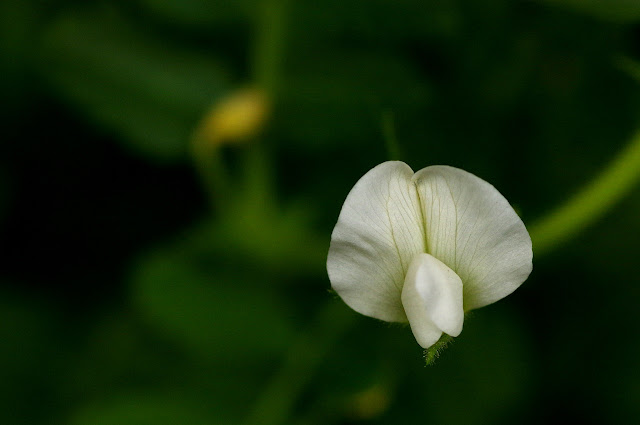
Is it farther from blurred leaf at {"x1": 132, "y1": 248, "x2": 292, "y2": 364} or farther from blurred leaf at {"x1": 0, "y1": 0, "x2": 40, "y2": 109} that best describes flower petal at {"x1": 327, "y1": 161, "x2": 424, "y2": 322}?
blurred leaf at {"x1": 0, "y1": 0, "x2": 40, "y2": 109}

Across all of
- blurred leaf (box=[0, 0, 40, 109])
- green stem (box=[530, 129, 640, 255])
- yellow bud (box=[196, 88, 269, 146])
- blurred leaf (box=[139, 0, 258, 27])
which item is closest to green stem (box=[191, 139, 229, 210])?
yellow bud (box=[196, 88, 269, 146])

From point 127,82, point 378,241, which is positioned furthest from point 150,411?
point 378,241

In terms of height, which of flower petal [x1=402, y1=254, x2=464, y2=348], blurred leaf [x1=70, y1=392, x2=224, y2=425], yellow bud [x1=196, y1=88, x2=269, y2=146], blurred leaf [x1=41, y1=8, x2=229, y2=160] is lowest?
flower petal [x1=402, y1=254, x2=464, y2=348]

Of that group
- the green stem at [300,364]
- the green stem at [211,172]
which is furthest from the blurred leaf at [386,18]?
the green stem at [300,364]

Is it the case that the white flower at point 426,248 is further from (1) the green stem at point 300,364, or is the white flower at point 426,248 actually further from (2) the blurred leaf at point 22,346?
(2) the blurred leaf at point 22,346

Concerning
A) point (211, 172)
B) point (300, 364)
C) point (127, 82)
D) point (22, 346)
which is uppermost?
point (127, 82)

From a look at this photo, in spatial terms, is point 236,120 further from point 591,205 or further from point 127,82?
point 591,205
